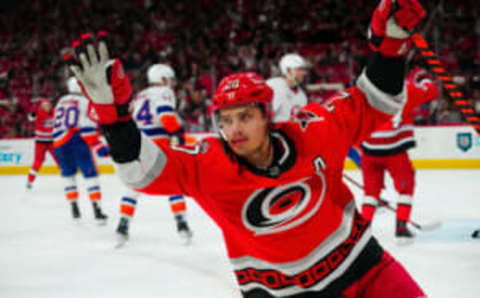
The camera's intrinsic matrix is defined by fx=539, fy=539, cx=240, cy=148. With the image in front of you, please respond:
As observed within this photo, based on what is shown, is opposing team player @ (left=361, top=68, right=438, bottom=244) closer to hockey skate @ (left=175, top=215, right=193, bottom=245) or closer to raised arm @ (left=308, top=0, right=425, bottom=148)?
hockey skate @ (left=175, top=215, right=193, bottom=245)

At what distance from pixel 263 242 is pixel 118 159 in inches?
22.9

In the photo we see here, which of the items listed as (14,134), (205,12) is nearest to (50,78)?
(14,134)

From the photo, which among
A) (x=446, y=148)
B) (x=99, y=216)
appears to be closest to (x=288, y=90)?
(x=99, y=216)

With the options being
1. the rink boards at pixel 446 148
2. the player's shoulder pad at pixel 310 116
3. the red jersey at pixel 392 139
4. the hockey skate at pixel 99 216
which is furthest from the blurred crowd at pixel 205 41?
the player's shoulder pad at pixel 310 116

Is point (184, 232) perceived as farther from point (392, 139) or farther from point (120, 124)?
point (120, 124)

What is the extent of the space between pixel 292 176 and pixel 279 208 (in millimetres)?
118

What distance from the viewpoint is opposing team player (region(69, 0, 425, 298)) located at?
1756mm

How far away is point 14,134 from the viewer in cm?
1297

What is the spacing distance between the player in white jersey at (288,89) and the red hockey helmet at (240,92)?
3.33m

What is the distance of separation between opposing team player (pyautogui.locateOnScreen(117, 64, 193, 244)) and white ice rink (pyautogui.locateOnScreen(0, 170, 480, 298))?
216 millimetres

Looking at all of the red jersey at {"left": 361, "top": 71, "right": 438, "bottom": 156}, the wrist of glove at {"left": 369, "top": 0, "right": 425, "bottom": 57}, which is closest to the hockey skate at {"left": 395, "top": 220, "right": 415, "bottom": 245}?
the red jersey at {"left": 361, "top": 71, "right": 438, "bottom": 156}

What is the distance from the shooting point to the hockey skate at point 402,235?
4.64 m

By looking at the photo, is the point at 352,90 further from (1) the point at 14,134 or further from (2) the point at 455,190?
(1) the point at 14,134

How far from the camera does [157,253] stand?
4930 mm
